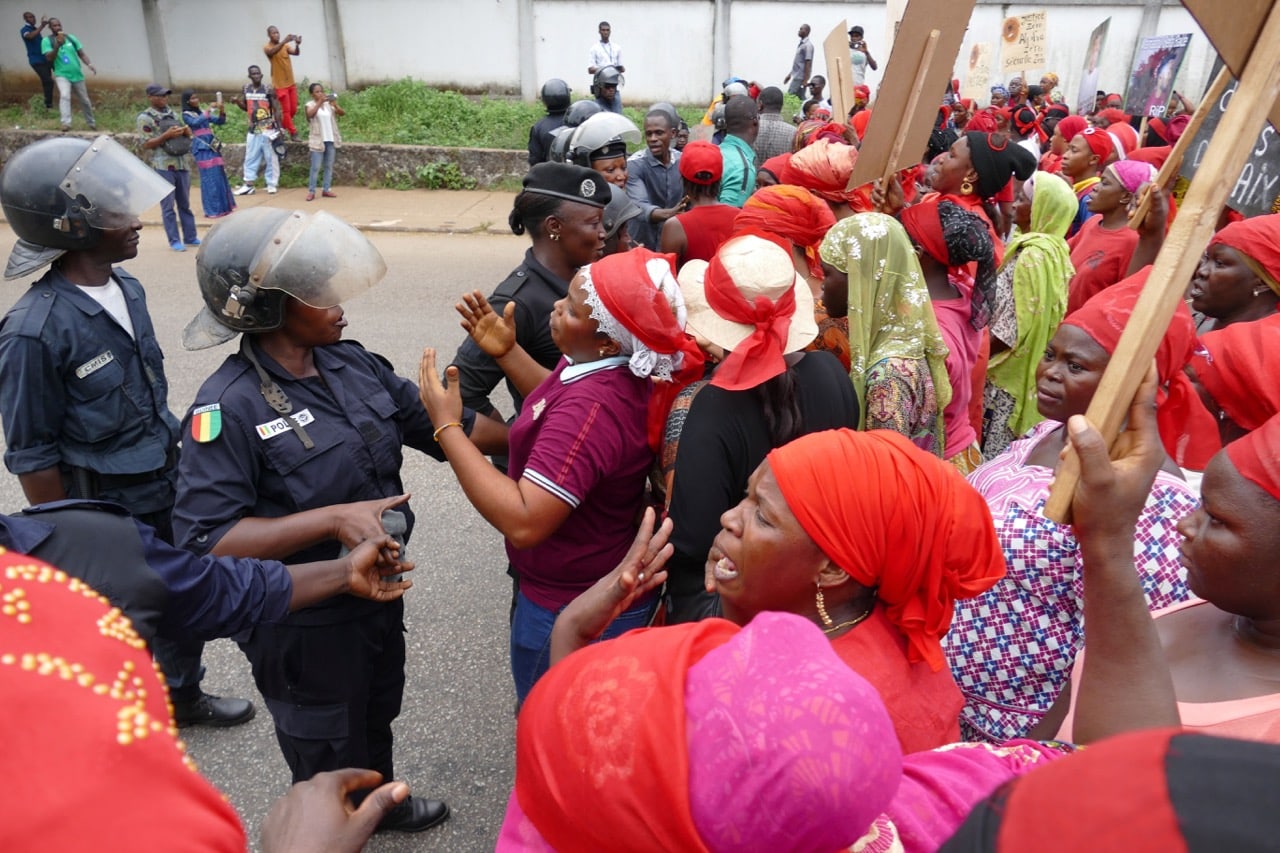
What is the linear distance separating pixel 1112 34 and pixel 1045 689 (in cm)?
2241

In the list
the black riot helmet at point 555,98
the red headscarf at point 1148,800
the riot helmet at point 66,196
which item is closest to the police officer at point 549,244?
the riot helmet at point 66,196

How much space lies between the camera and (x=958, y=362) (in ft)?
11.1

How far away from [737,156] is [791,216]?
2.70 m

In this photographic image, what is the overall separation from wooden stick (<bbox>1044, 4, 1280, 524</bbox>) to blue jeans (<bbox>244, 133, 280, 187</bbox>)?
14545 millimetres

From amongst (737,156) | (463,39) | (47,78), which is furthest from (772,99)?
(47,78)

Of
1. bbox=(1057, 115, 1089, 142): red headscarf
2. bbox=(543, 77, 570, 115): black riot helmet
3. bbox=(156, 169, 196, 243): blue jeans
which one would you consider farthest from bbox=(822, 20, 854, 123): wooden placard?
bbox=(156, 169, 196, 243): blue jeans

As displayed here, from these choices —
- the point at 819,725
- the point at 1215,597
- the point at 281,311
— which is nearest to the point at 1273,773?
the point at 819,725

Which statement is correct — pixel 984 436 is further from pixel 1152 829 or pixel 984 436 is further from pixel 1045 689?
pixel 1152 829

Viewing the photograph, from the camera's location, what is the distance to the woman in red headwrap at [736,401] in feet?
7.23

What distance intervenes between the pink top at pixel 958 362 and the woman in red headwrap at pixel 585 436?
1284 mm

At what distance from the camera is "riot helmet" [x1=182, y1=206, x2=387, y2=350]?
2199 millimetres

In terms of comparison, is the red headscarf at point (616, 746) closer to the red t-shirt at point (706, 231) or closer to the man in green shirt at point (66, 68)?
the red t-shirt at point (706, 231)

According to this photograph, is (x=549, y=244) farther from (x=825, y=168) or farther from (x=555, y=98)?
(x=555, y=98)

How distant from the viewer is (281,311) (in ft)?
7.35
